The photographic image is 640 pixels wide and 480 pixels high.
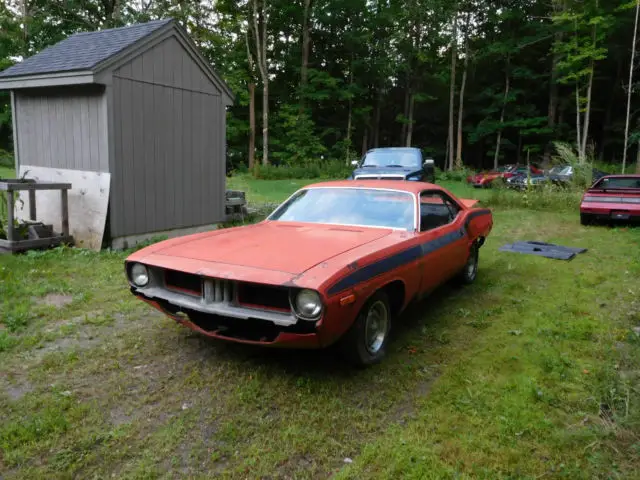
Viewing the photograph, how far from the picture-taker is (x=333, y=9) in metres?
34.5

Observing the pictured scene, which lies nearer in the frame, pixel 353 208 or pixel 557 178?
pixel 353 208

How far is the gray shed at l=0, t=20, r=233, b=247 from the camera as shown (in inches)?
299

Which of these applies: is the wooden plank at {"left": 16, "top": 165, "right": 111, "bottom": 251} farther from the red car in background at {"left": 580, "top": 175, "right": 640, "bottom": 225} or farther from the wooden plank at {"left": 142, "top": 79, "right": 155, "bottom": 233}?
the red car in background at {"left": 580, "top": 175, "right": 640, "bottom": 225}

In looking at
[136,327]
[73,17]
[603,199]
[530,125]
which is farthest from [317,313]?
[530,125]

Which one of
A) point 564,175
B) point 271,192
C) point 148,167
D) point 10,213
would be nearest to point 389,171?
point 148,167

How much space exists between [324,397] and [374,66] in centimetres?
3474

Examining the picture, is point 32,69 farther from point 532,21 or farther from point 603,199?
point 532,21

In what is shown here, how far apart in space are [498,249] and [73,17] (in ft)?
98.1

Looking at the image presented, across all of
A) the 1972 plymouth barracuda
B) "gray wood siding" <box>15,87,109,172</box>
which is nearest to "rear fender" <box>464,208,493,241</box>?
the 1972 plymouth barracuda

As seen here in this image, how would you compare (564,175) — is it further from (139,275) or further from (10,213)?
(139,275)

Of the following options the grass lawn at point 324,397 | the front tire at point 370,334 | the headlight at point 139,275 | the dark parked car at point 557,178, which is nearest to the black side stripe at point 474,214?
the grass lawn at point 324,397

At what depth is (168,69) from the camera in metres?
8.51

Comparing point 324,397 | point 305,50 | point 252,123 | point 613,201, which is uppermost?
point 305,50

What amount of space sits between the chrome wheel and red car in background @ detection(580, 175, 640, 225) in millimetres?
9079
